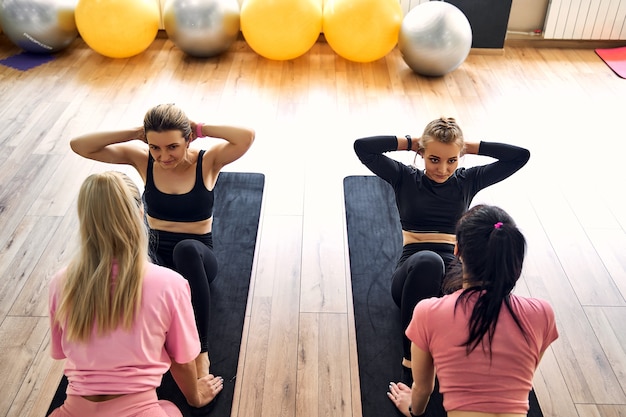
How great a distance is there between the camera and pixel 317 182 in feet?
10.8

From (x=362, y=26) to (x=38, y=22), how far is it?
91.1 inches

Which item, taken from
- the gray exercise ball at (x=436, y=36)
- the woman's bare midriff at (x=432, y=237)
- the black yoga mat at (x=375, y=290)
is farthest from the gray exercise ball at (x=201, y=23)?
the woman's bare midriff at (x=432, y=237)

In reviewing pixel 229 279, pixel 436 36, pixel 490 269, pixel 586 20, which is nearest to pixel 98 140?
pixel 229 279

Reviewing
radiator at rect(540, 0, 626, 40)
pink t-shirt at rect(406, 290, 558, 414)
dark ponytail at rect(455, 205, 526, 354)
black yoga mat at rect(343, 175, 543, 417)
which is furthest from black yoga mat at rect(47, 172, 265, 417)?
radiator at rect(540, 0, 626, 40)

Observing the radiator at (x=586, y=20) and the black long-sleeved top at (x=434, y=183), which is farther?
the radiator at (x=586, y=20)

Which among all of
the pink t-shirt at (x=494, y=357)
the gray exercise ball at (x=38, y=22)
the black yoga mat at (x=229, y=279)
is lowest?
the black yoga mat at (x=229, y=279)

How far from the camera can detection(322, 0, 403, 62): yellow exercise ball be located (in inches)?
168

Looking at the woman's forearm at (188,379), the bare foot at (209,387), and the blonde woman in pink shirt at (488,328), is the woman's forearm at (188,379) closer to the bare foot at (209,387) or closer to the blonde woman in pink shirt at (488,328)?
the bare foot at (209,387)

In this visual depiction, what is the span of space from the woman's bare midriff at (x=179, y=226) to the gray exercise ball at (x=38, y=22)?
2736mm

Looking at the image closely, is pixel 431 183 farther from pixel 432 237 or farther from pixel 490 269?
pixel 490 269

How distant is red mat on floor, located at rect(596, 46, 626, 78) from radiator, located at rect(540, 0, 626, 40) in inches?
3.8

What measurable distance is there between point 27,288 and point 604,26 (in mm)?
4479

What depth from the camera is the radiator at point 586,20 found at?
4.68 meters

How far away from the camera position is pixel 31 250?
2756 millimetres
